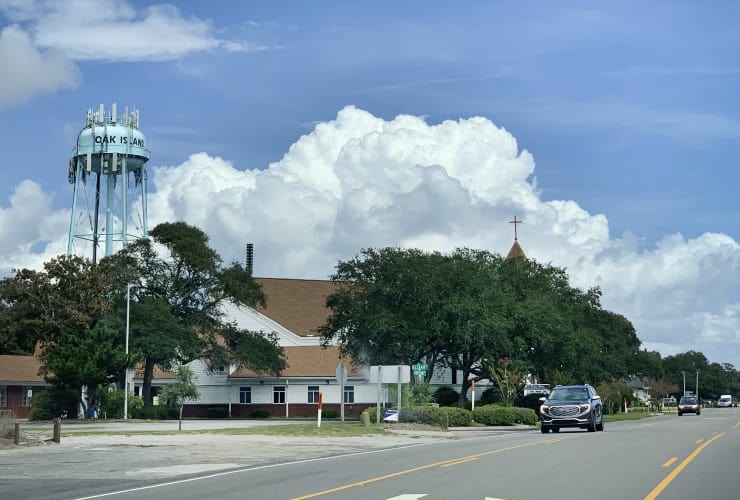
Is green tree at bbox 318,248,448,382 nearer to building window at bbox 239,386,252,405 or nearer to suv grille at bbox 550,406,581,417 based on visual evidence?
building window at bbox 239,386,252,405

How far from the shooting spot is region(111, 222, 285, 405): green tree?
65500 millimetres

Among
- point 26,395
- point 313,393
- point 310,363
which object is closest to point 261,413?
point 313,393

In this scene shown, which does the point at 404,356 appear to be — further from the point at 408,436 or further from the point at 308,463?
the point at 308,463

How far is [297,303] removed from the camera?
8788cm

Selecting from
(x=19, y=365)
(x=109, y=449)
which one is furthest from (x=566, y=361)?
(x=109, y=449)

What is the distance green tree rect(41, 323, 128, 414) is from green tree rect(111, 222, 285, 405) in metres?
4.94

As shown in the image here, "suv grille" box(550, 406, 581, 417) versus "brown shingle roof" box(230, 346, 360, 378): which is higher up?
"brown shingle roof" box(230, 346, 360, 378)

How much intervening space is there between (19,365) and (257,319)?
61.6ft

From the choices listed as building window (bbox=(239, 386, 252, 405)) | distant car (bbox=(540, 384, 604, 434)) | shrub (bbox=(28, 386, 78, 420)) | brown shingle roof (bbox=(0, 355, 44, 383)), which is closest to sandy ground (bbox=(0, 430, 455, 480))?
distant car (bbox=(540, 384, 604, 434))

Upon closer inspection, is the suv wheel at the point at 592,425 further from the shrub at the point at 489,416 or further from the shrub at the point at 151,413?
the shrub at the point at 151,413

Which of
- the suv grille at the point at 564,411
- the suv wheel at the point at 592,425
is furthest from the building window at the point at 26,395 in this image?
the suv wheel at the point at 592,425

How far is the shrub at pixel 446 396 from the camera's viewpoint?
257 ft

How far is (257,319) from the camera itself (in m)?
83.2

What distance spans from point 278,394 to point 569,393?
40957 mm
